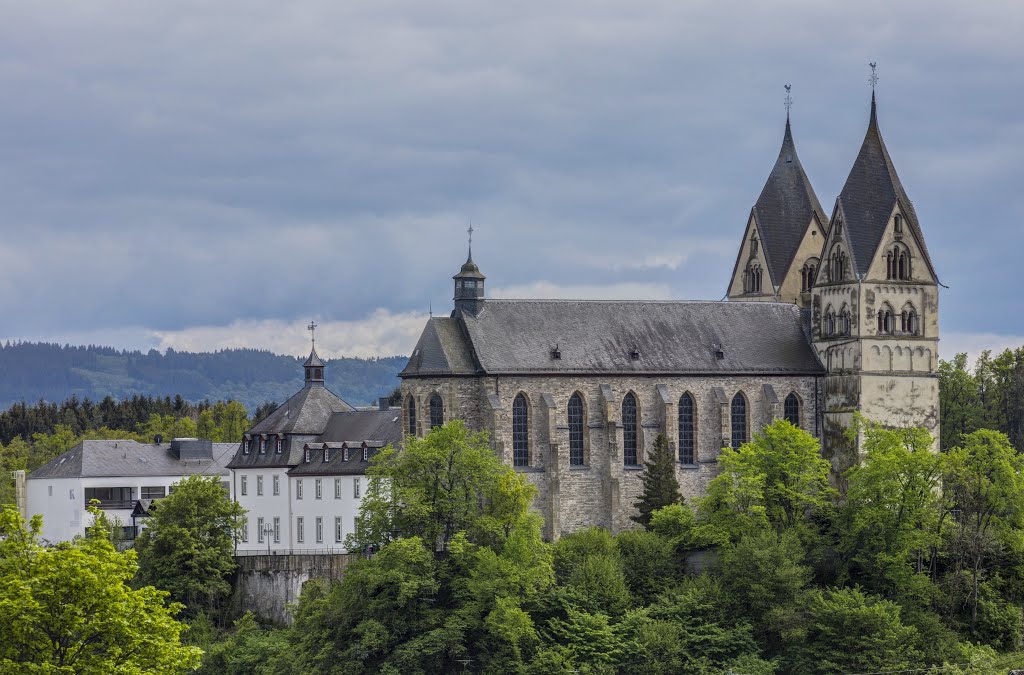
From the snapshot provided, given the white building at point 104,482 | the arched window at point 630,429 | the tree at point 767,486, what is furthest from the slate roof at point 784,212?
the white building at point 104,482

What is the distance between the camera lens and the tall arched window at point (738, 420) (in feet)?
313

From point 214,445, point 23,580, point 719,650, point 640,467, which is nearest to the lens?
point 23,580

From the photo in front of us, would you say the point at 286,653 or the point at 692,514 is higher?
the point at 692,514

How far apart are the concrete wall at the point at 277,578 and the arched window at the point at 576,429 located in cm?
1282

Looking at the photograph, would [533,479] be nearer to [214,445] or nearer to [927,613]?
[927,613]

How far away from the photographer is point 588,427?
302 ft

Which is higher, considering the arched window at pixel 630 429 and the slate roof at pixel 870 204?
the slate roof at pixel 870 204

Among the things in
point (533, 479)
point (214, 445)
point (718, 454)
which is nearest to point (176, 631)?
point (533, 479)

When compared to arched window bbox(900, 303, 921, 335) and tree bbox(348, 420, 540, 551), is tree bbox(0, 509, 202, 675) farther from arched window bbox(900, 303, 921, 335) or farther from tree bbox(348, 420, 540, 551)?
arched window bbox(900, 303, 921, 335)

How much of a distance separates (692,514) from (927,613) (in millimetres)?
12513

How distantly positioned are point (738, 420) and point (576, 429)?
965 cm

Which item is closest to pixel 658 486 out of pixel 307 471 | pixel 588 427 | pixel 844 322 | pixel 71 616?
pixel 588 427

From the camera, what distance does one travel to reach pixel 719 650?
7950 cm

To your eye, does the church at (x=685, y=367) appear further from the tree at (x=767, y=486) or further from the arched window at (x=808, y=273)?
the tree at (x=767, y=486)
